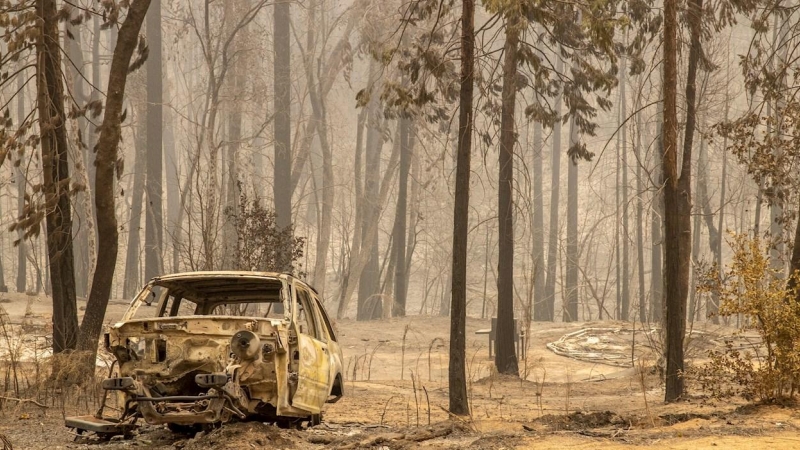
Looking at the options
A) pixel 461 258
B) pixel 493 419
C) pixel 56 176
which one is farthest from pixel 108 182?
pixel 493 419

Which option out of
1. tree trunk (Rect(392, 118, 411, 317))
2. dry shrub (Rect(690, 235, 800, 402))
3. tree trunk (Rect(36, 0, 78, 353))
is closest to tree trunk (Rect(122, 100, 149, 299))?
tree trunk (Rect(392, 118, 411, 317))

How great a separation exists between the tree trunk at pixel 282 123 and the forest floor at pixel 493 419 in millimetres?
12946

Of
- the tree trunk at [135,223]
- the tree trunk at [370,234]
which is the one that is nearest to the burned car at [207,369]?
the tree trunk at [135,223]

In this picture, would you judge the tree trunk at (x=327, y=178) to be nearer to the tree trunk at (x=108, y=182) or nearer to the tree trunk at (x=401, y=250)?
the tree trunk at (x=401, y=250)

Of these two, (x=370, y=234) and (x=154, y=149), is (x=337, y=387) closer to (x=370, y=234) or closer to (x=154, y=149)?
(x=154, y=149)

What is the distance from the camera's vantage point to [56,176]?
13.5 metres

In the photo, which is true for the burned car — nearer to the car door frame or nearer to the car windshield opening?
the car door frame

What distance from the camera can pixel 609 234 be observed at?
69.3 m

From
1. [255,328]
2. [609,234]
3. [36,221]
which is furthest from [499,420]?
[609,234]

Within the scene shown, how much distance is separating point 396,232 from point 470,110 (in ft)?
77.9

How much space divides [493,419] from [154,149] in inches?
948

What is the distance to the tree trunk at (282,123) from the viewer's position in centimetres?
3494

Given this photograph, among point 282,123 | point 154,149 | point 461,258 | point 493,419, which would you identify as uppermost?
point 282,123

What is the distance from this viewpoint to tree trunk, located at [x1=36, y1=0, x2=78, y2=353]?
13242mm
